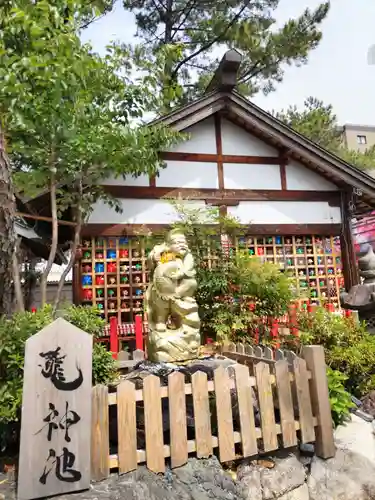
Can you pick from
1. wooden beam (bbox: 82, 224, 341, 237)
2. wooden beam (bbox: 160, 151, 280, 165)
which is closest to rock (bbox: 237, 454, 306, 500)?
wooden beam (bbox: 82, 224, 341, 237)

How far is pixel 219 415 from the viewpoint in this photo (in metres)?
3.44

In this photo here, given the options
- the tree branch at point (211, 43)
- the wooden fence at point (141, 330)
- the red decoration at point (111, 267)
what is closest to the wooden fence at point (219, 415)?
the wooden fence at point (141, 330)

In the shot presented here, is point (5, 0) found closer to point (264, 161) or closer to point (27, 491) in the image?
point (27, 491)

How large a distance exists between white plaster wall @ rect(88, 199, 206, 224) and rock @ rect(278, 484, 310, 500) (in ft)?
17.6

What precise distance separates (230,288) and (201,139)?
3941 mm

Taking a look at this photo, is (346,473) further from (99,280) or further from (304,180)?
(304,180)

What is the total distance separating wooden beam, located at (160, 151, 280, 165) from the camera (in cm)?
834

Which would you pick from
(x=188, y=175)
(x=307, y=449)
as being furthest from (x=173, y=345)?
(x=188, y=175)

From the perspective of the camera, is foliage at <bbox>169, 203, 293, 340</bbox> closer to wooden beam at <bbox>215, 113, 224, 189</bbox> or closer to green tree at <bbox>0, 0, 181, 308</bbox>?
green tree at <bbox>0, 0, 181, 308</bbox>

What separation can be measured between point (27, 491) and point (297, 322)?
183 inches

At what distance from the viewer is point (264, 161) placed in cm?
891

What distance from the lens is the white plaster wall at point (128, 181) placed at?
7.76m

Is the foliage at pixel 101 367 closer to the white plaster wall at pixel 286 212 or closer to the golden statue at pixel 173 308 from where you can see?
the golden statue at pixel 173 308

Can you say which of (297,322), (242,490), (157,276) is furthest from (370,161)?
(242,490)
